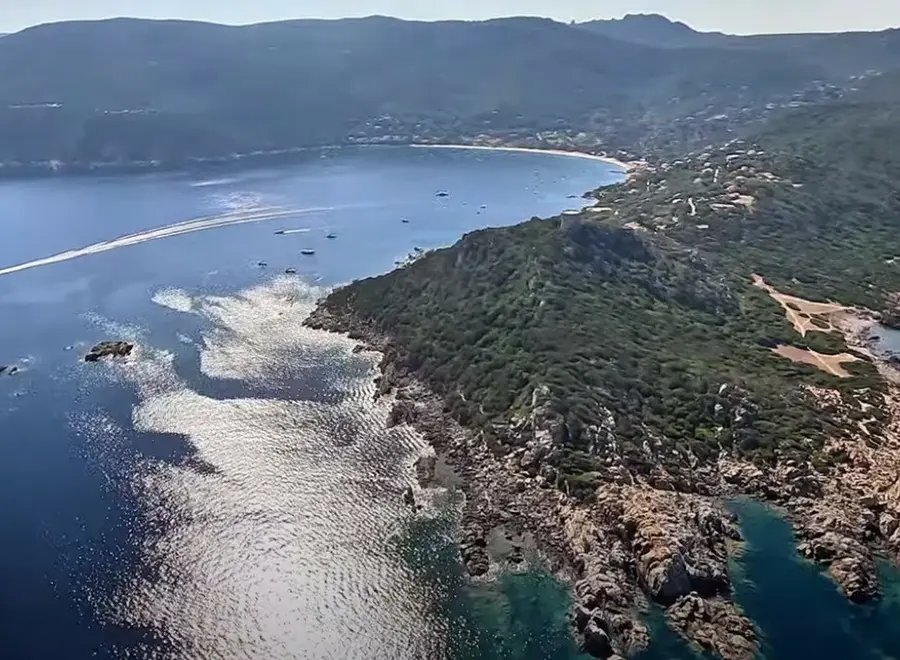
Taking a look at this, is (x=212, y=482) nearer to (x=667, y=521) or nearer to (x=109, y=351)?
(x=109, y=351)

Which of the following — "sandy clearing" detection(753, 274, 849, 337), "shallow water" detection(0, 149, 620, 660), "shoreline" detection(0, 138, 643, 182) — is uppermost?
"sandy clearing" detection(753, 274, 849, 337)

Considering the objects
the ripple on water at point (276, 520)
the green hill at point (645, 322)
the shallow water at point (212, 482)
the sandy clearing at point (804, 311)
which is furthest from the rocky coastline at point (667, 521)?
the sandy clearing at point (804, 311)

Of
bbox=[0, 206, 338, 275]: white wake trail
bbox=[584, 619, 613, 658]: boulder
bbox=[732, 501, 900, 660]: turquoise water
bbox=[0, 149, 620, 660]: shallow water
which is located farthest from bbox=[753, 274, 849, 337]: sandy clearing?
bbox=[0, 206, 338, 275]: white wake trail

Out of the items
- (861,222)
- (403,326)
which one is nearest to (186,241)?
(403,326)

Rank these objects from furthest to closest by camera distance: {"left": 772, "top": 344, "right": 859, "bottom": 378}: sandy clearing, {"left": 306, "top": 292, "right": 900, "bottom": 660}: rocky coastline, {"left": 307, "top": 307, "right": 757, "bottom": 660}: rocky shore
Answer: {"left": 772, "top": 344, "right": 859, "bottom": 378}: sandy clearing
{"left": 306, "top": 292, "right": 900, "bottom": 660}: rocky coastline
{"left": 307, "top": 307, "right": 757, "bottom": 660}: rocky shore

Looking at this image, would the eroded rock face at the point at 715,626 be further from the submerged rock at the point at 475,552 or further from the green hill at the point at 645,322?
the green hill at the point at 645,322

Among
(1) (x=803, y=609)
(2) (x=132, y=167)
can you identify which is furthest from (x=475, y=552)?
(2) (x=132, y=167)

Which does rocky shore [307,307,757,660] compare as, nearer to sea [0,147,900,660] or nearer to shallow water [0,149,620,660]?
sea [0,147,900,660]

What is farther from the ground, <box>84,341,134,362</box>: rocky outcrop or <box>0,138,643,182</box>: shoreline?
<box>84,341,134,362</box>: rocky outcrop

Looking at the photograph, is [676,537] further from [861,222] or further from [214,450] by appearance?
[861,222]
